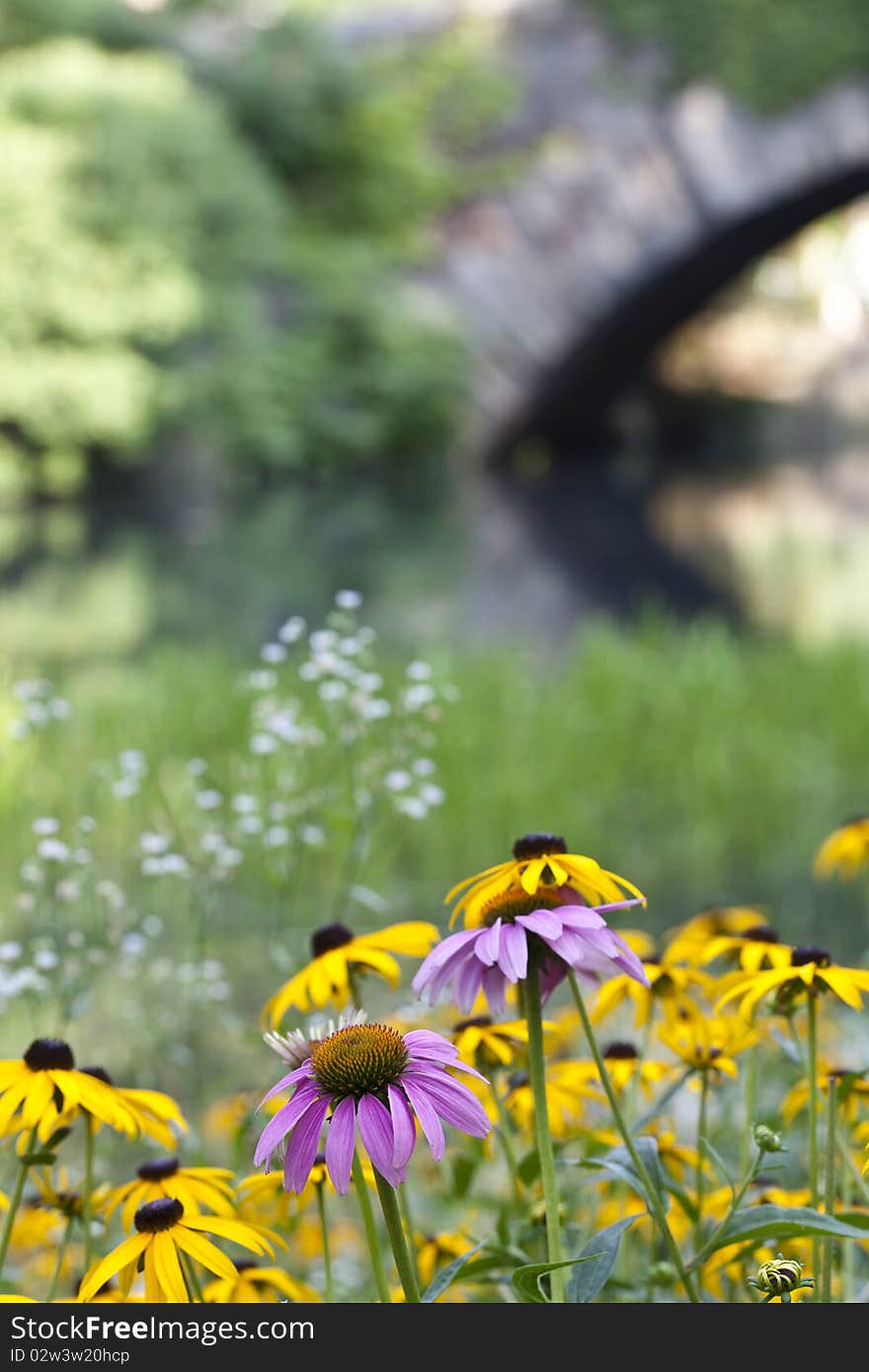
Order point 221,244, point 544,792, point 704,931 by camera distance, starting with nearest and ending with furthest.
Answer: point 704,931, point 544,792, point 221,244

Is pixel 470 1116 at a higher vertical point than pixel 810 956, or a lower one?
lower

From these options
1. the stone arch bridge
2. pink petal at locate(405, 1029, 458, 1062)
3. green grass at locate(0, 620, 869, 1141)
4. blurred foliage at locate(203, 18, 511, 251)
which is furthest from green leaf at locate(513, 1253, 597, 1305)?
blurred foliage at locate(203, 18, 511, 251)

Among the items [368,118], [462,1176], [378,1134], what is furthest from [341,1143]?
[368,118]

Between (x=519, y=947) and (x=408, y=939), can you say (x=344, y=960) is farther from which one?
(x=519, y=947)

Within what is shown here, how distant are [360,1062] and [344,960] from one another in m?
0.32

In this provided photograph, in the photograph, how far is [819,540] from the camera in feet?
41.9

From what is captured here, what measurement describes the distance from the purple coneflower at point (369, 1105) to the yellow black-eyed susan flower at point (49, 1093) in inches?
7.1

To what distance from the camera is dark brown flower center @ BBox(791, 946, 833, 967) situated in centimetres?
102

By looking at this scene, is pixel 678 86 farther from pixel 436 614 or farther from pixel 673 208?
pixel 436 614

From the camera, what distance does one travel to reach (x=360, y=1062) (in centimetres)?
77

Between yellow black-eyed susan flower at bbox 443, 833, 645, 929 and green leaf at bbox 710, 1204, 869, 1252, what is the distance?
0.18 m

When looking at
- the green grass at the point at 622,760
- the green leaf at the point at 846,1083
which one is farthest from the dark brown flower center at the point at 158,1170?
the green grass at the point at 622,760

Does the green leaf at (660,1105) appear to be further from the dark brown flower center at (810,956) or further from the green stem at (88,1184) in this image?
the green stem at (88,1184)

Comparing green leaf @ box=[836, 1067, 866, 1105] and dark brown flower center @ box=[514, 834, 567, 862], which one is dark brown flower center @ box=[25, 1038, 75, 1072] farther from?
green leaf @ box=[836, 1067, 866, 1105]
